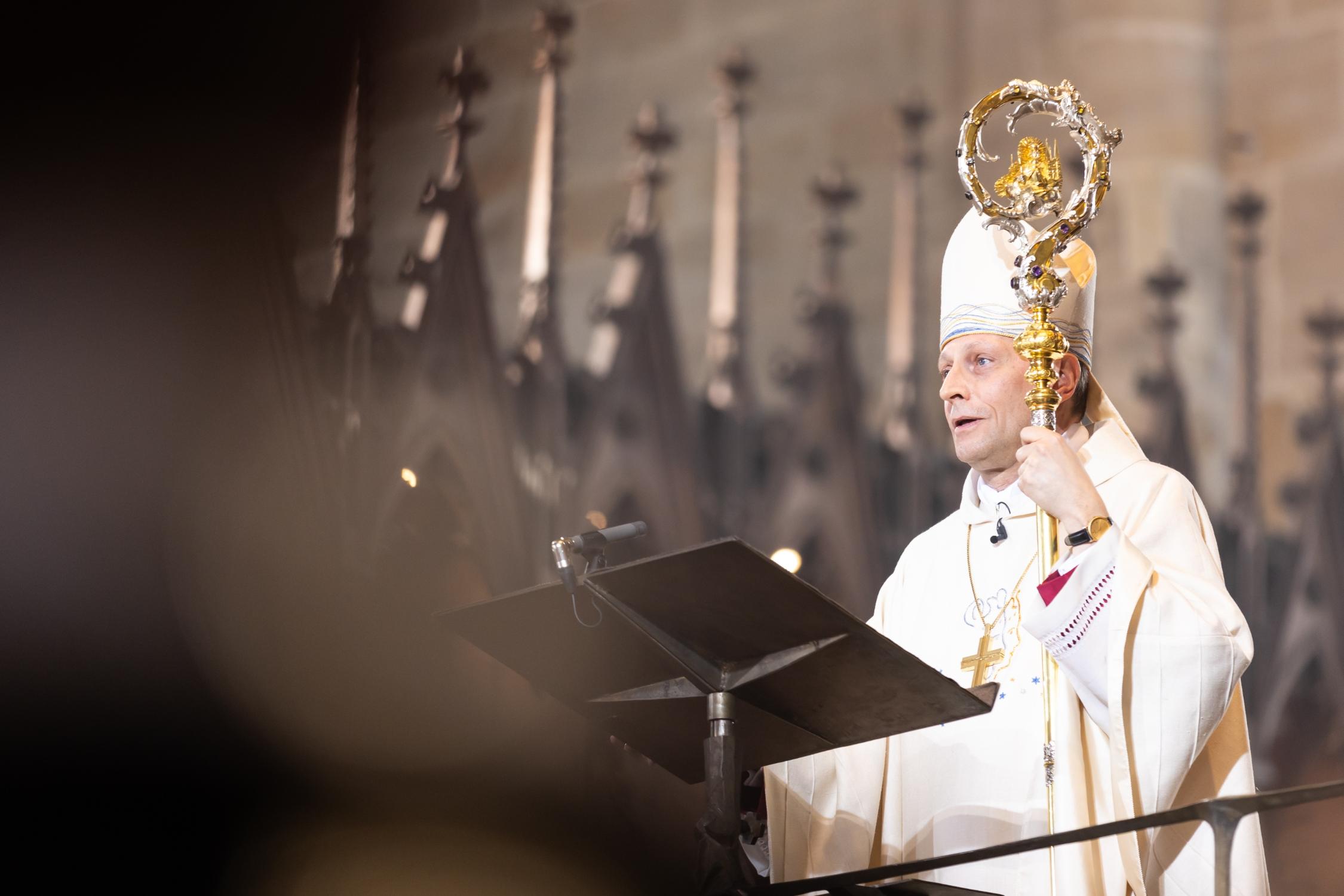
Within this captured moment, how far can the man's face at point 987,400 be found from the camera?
3.76 metres

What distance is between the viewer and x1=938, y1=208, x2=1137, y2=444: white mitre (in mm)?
3822

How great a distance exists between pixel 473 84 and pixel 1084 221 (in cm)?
467

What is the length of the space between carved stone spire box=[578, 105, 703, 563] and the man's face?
3.72 meters

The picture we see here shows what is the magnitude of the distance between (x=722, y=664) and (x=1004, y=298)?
136 cm

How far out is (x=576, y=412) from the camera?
7660 mm

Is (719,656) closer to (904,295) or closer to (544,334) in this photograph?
(544,334)

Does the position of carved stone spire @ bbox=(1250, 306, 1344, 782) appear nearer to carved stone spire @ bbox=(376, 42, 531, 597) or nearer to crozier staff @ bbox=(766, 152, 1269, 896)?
carved stone spire @ bbox=(376, 42, 531, 597)

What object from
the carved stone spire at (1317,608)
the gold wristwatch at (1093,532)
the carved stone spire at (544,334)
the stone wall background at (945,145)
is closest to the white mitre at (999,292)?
the gold wristwatch at (1093,532)

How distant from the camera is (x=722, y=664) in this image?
3.01m

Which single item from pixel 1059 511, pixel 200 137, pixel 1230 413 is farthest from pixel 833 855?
pixel 1230 413

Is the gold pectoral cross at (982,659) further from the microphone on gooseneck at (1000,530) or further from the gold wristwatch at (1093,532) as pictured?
the gold wristwatch at (1093,532)

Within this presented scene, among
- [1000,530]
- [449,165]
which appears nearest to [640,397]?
[449,165]

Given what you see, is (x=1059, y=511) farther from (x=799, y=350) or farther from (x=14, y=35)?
(x=799, y=350)

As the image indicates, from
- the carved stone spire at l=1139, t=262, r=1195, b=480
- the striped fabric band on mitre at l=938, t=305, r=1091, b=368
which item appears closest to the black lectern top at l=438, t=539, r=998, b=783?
the striped fabric band on mitre at l=938, t=305, r=1091, b=368
